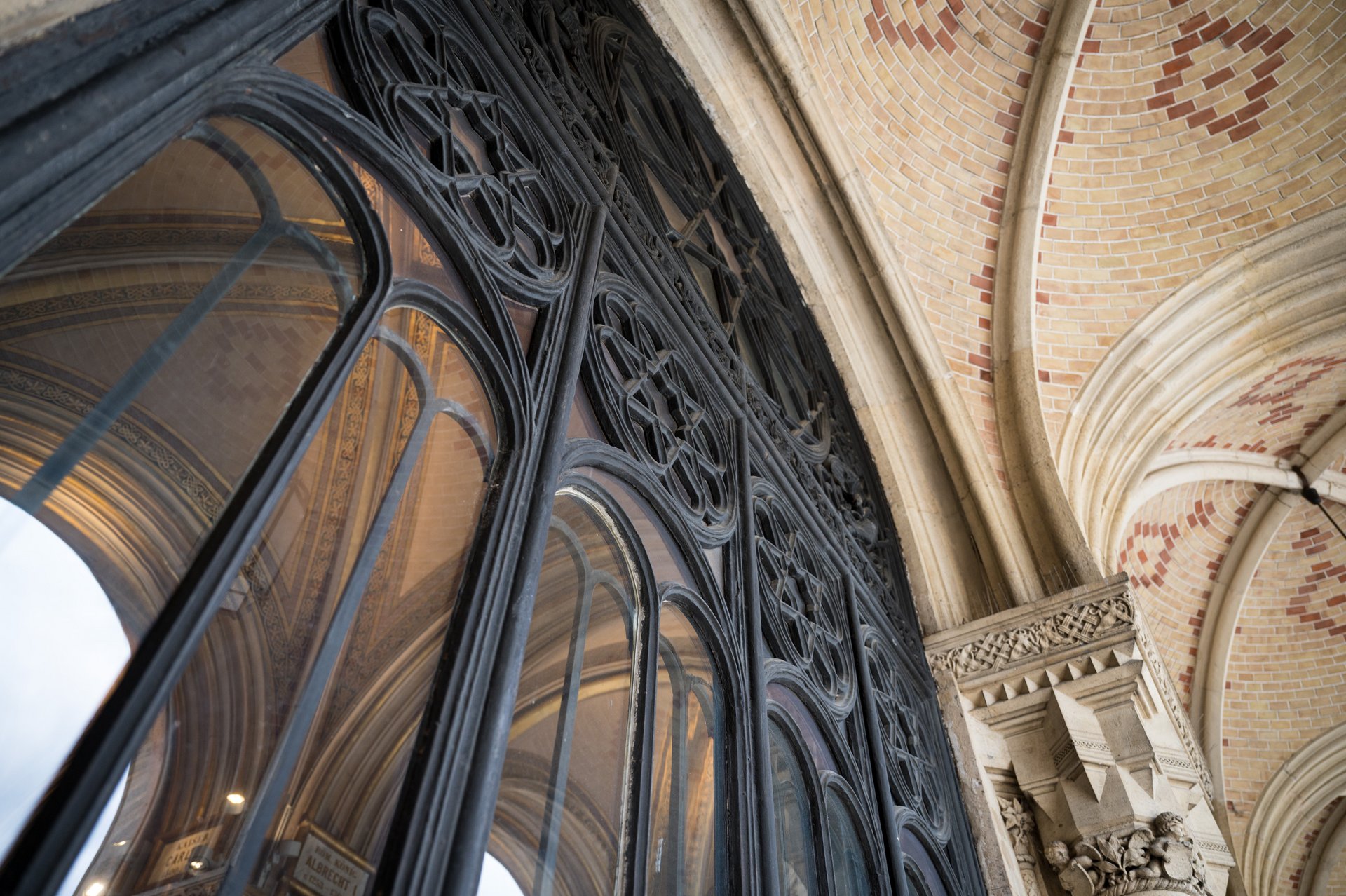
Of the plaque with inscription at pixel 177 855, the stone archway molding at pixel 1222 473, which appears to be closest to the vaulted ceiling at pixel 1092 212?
the stone archway molding at pixel 1222 473

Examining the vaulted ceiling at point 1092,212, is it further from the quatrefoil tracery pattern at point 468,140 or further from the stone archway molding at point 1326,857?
the stone archway molding at point 1326,857

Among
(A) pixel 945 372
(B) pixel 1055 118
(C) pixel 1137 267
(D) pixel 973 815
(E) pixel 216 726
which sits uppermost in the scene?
(B) pixel 1055 118

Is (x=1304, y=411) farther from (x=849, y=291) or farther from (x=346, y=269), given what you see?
(x=346, y=269)

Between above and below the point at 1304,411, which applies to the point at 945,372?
below

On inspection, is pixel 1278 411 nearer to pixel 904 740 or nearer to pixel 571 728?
pixel 904 740

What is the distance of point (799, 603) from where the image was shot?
128 inches

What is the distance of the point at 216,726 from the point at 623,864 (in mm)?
867

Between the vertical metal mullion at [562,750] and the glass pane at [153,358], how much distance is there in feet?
2.37

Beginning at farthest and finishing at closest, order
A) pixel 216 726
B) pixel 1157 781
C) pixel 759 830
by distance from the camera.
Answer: pixel 1157 781
pixel 759 830
pixel 216 726

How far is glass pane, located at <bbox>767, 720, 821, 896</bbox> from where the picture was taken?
2436mm

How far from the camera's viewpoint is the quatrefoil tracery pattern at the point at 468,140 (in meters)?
1.99

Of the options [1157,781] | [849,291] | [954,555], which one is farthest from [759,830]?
[849,291]

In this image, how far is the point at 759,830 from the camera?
2203 mm

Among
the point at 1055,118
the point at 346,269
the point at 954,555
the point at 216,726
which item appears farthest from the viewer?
the point at 1055,118
